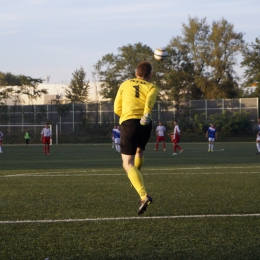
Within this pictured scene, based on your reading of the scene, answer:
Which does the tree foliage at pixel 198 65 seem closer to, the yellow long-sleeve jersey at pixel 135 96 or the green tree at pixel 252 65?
the green tree at pixel 252 65

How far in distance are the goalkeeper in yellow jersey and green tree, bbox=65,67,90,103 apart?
68.1 meters

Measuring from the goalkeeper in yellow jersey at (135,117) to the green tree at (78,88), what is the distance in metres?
68.1

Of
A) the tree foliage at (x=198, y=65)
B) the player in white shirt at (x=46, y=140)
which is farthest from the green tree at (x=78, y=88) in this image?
the player in white shirt at (x=46, y=140)

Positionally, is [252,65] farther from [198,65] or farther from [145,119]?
[145,119]

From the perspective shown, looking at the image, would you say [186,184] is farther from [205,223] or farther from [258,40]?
[258,40]

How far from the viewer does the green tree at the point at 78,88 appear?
251ft

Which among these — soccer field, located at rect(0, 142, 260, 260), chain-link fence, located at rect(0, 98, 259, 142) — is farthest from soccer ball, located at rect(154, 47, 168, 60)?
chain-link fence, located at rect(0, 98, 259, 142)

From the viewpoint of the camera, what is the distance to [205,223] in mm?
6719

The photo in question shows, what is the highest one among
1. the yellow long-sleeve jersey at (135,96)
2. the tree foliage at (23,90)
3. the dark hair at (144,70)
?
the tree foliage at (23,90)

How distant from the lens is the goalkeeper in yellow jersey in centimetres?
767

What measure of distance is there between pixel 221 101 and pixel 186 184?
5152cm

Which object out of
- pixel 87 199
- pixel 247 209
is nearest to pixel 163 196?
pixel 87 199

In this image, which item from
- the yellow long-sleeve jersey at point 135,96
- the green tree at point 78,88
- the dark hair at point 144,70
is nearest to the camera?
the yellow long-sleeve jersey at point 135,96

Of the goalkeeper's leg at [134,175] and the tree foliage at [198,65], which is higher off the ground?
the tree foliage at [198,65]
